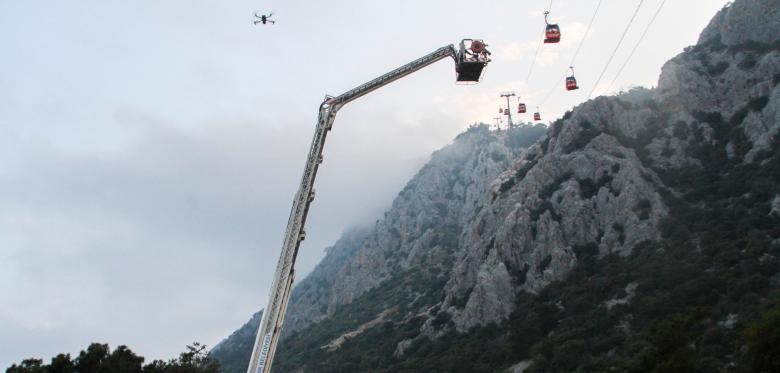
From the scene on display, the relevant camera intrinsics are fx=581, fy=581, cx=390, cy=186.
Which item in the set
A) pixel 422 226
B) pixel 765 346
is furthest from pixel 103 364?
pixel 422 226

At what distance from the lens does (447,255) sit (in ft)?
469

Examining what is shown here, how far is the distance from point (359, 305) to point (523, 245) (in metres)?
64.4

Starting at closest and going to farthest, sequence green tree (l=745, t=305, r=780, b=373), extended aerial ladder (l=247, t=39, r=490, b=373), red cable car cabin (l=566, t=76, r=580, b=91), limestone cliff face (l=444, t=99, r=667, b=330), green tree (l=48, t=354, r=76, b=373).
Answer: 1. extended aerial ladder (l=247, t=39, r=490, b=373)
2. green tree (l=745, t=305, r=780, b=373)
3. green tree (l=48, t=354, r=76, b=373)
4. red cable car cabin (l=566, t=76, r=580, b=91)
5. limestone cliff face (l=444, t=99, r=667, b=330)

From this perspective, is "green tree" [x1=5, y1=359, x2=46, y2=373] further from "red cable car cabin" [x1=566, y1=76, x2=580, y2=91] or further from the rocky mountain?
Result: "red cable car cabin" [x1=566, y1=76, x2=580, y2=91]

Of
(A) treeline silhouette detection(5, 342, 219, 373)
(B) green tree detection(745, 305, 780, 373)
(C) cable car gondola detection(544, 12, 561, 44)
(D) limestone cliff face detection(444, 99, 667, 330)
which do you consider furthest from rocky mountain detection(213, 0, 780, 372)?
(A) treeline silhouette detection(5, 342, 219, 373)

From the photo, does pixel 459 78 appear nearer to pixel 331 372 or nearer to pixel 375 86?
pixel 375 86

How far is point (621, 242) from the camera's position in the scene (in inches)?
3334

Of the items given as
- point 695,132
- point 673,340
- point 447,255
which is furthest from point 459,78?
point 447,255

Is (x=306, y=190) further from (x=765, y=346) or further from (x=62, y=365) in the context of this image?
(x=62, y=365)

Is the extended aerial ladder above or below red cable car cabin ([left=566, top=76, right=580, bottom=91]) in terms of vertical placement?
below

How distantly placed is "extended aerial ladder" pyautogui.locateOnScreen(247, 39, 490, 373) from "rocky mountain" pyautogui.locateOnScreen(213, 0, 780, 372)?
80.0 ft

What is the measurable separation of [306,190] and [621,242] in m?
74.9

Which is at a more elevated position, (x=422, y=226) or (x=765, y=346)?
(x=422, y=226)

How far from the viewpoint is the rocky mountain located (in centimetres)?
6419
